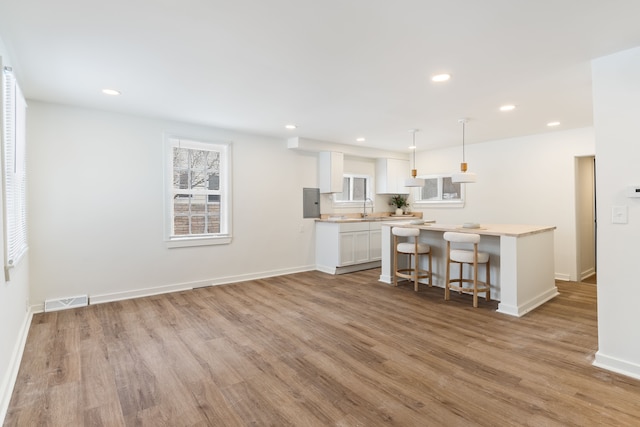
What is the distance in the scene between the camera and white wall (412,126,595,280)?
16.7 ft

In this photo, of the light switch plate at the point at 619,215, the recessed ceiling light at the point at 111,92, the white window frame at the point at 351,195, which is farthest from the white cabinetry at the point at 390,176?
the recessed ceiling light at the point at 111,92

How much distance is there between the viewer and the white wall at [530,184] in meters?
5.10

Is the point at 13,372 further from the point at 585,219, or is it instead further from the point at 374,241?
the point at 585,219

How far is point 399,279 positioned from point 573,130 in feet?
11.6

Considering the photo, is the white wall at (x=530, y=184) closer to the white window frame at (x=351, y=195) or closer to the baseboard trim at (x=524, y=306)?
the baseboard trim at (x=524, y=306)

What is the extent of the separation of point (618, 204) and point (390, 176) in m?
4.83

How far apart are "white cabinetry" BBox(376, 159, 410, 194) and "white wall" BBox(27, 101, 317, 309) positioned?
2.87 metres

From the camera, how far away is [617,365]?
95.2 inches

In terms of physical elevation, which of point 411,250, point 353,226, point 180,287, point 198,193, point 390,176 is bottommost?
point 180,287

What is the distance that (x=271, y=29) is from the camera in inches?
84.8

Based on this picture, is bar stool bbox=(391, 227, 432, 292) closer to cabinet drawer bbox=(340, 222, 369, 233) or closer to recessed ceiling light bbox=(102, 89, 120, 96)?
cabinet drawer bbox=(340, 222, 369, 233)

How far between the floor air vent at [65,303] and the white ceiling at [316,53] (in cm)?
231

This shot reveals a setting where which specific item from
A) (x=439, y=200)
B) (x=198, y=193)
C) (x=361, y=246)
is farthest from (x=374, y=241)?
(x=198, y=193)

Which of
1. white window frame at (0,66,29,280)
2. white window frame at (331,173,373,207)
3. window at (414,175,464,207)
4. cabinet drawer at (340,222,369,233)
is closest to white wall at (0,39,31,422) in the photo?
white window frame at (0,66,29,280)
